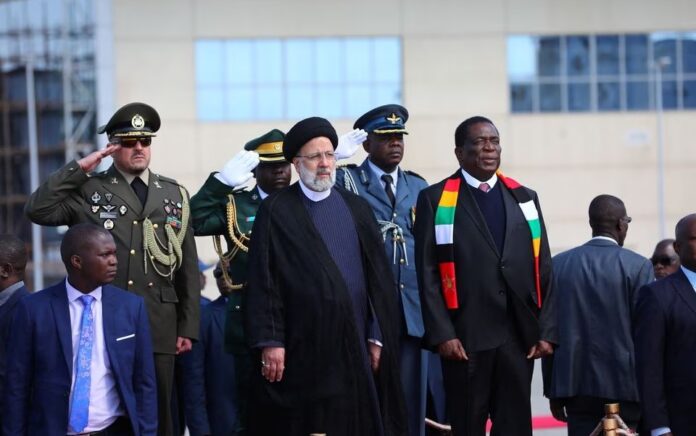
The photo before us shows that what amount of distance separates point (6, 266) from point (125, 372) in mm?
1299

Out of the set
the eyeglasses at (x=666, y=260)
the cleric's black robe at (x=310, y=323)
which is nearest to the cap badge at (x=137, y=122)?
the cleric's black robe at (x=310, y=323)

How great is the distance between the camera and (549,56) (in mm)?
40531

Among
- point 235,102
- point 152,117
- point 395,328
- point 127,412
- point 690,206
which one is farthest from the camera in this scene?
point 690,206

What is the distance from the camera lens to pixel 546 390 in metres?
9.15

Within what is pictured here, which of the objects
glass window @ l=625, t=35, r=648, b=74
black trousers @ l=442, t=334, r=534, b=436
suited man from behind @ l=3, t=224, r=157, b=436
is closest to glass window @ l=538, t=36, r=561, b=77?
glass window @ l=625, t=35, r=648, b=74

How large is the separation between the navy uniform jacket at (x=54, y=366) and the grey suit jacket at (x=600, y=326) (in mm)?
3096

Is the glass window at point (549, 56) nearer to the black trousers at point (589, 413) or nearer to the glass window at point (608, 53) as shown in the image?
the glass window at point (608, 53)

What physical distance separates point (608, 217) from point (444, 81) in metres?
32.7

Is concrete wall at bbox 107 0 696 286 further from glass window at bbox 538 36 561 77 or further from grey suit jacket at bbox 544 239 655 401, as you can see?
grey suit jacket at bbox 544 239 655 401

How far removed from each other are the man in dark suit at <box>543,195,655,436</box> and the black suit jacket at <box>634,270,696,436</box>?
157 cm

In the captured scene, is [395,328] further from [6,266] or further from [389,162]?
[6,266]

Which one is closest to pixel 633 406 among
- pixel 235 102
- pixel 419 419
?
pixel 419 419

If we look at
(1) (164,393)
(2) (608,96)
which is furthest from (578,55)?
(1) (164,393)

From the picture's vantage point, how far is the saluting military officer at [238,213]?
8.83 meters
